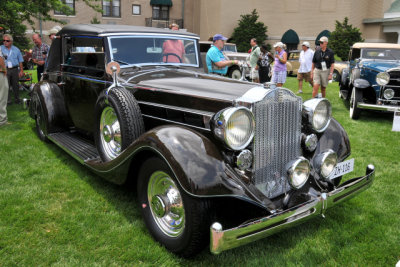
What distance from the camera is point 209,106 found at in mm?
2766

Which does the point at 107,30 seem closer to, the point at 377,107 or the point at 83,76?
the point at 83,76

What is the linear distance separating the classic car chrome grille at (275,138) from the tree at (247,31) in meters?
26.8

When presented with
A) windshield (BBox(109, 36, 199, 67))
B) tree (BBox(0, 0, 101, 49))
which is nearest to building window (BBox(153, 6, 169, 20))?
tree (BBox(0, 0, 101, 49))

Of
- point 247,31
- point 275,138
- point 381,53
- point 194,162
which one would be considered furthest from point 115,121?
point 247,31

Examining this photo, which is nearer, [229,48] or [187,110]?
[187,110]

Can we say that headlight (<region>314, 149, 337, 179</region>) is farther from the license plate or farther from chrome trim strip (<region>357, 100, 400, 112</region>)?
chrome trim strip (<region>357, 100, 400, 112</region>)

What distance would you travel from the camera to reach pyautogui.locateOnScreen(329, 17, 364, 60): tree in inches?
1011

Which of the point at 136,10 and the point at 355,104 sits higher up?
the point at 136,10

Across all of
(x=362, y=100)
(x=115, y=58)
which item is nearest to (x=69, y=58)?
(x=115, y=58)

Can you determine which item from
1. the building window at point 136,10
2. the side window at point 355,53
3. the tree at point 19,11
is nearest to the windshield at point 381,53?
the side window at point 355,53

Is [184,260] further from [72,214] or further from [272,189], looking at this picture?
[72,214]

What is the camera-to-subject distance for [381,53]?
8.86 m

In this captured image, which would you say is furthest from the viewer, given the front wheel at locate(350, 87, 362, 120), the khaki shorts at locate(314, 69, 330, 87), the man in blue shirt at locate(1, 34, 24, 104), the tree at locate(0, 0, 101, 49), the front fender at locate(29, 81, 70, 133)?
the khaki shorts at locate(314, 69, 330, 87)

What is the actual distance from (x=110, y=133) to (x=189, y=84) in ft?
3.29
